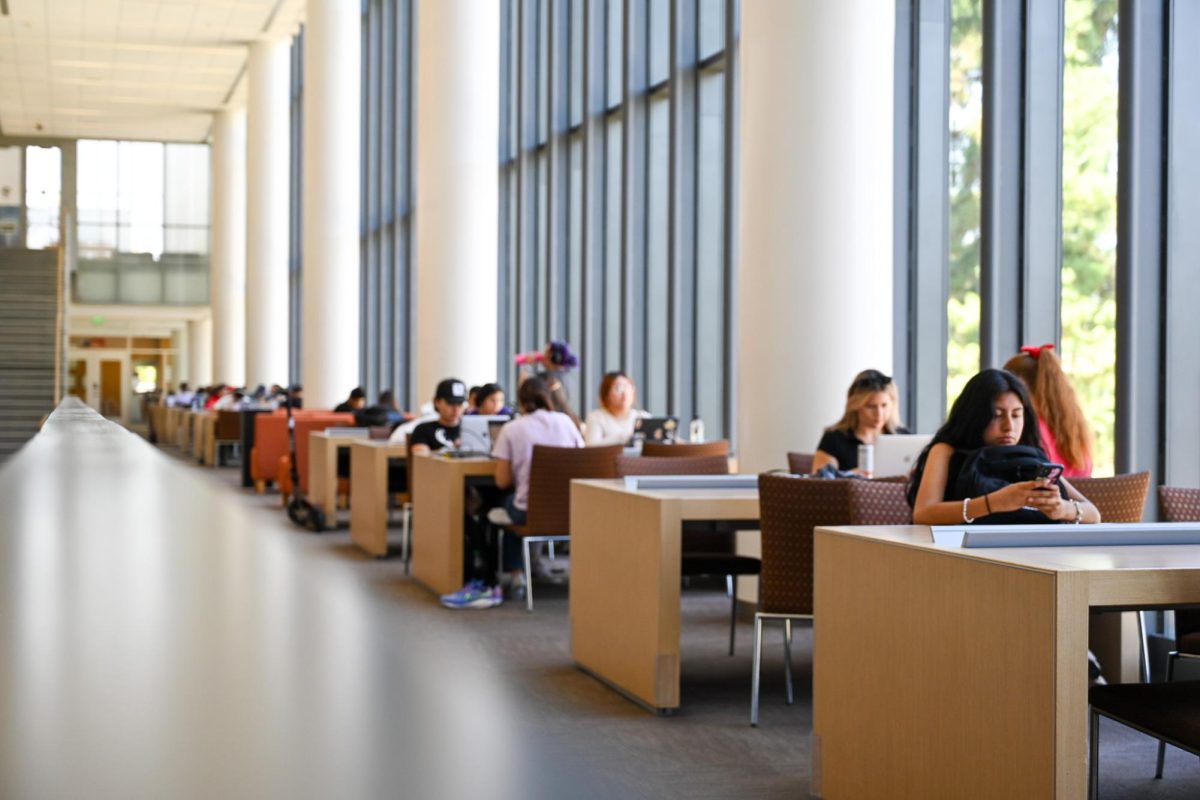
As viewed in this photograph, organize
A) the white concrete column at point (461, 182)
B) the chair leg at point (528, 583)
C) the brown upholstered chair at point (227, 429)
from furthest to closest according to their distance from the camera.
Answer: the brown upholstered chair at point (227, 429) → the white concrete column at point (461, 182) → the chair leg at point (528, 583)

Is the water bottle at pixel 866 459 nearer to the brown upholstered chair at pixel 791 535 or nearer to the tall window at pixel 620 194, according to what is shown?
the brown upholstered chair at pixel 791 535

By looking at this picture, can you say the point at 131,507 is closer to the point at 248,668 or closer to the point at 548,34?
the point at 248,668

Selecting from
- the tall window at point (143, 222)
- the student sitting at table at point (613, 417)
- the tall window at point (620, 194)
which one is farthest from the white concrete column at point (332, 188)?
the tall window at point (143, 222)

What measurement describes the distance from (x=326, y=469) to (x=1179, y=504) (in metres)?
6.70

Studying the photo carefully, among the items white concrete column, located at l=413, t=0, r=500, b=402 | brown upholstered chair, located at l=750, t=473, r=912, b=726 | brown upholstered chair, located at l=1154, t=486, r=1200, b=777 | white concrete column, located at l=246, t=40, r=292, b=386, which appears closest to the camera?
brown upholstered chair, located at l=1154, t=486, r=1200, b=777

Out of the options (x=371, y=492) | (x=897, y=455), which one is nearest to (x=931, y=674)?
(x=897, y=455)

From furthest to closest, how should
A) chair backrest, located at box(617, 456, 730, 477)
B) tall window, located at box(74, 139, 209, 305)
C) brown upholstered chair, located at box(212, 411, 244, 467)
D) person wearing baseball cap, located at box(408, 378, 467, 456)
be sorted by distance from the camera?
1. tall window, located at box(74, 139, 209, 305)
2. brown upholstered chair, located at box(212, 411, 244, 467)
3. person wearing baseball cap, located at box(408, 378, 467, 456)
4. chair backrest, located at box(617, 456, 730, 477)

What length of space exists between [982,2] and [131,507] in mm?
4938

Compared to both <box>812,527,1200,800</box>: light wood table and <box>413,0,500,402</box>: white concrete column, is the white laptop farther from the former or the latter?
<box>413,0,500,402</box>: white concrete column

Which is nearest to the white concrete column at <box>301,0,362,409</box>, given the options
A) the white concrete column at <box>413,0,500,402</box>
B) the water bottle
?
the white concrete column at <box>413,0,500,402</box>

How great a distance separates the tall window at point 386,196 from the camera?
620 inches

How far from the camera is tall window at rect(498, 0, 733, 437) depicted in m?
8.27

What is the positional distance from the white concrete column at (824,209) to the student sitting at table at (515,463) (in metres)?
0.96

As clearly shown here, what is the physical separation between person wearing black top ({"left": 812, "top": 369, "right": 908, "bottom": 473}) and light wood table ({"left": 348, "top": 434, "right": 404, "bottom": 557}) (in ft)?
11.3
